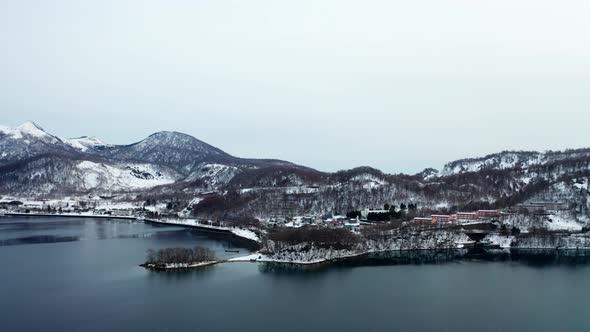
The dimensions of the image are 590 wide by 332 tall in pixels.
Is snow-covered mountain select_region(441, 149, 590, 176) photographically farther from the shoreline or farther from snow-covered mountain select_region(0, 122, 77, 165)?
snow-covered mountain select_region(0, 122, 77, 165)

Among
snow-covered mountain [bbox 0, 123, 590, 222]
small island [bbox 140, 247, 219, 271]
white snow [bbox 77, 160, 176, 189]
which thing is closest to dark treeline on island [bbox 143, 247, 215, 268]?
small island [bbox 140, 247, 219, 271]

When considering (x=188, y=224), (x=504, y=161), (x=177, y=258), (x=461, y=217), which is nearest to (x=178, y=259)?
(x=177, y=258)

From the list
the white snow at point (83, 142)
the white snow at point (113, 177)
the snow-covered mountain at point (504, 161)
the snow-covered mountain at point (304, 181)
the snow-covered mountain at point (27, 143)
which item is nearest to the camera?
the snow-covered mountain at point (304, 181)

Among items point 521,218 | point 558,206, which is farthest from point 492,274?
point 558,206

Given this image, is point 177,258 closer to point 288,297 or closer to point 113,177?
point 288,297

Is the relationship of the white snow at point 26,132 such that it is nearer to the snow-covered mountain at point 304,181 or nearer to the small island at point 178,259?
the snow-covered mountain at point 304,181

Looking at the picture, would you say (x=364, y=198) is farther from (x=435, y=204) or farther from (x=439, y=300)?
(x=439, y=300)

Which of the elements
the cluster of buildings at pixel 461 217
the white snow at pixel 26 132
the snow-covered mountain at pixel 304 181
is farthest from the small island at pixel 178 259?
the white snow at pixel 26 132
